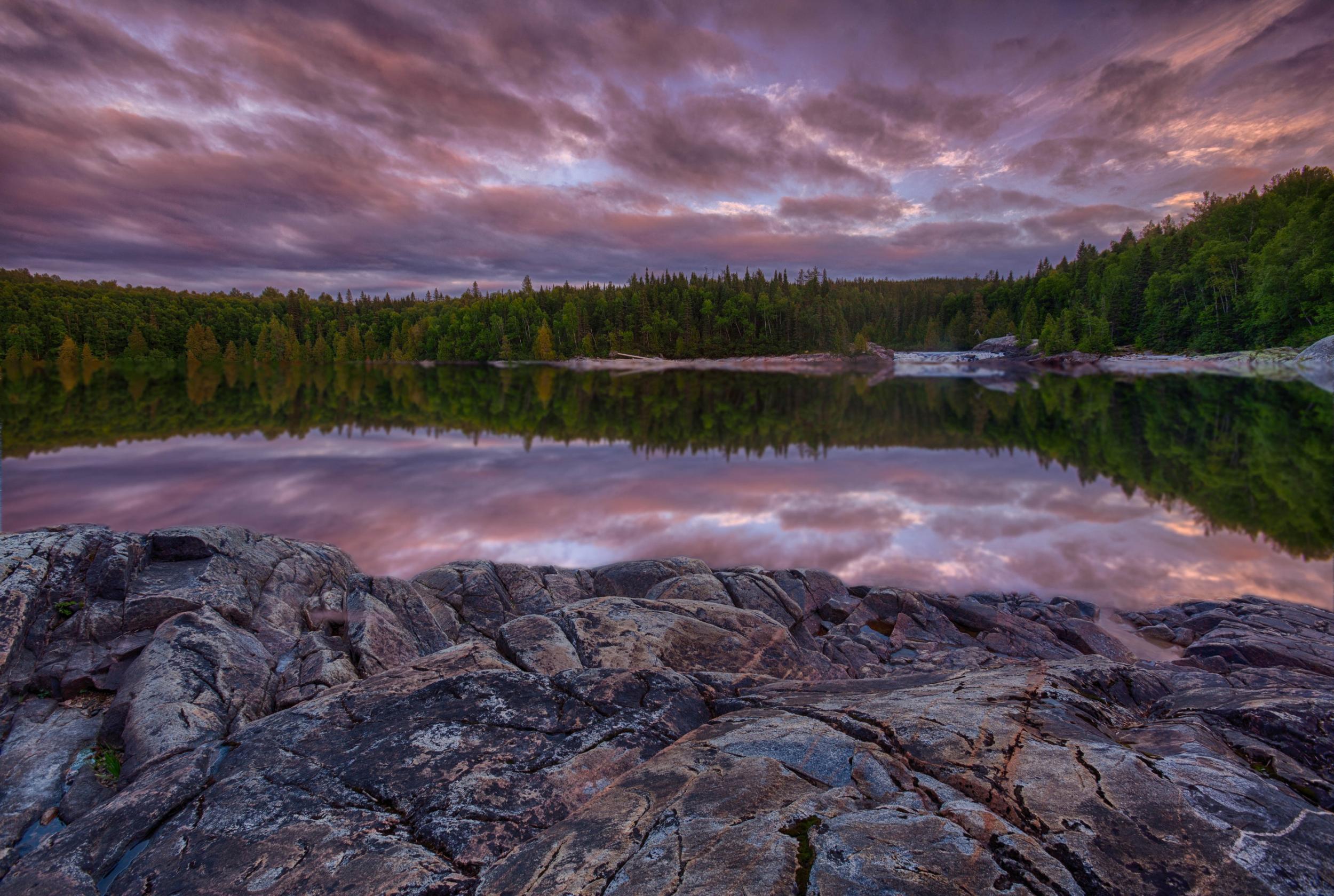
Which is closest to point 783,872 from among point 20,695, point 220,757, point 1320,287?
point 220,757

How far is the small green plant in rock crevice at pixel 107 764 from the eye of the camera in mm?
5938

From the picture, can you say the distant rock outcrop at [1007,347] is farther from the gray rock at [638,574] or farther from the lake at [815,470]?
the gray rock at [638,574]

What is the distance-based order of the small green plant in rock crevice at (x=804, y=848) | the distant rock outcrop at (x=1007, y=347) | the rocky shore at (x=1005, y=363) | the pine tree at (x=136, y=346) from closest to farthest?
the small green plant in rock crevice at (x=804, y=848)
the rocky shore at (x=1005, y=363)
the distant rock outcrop at (x=1007, y=347)
the pine tree at (x=136, y=346)

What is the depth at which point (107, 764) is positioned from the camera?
610cm

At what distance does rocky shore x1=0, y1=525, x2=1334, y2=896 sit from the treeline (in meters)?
86.0

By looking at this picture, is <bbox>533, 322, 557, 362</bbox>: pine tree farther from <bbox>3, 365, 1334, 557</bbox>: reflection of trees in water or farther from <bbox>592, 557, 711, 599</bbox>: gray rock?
<bbox>592, 557, 711, 599</bbox>: gray rock

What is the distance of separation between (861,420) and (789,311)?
10017 centimetres

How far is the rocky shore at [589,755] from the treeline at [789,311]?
86.0 m

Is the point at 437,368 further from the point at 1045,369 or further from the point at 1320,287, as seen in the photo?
the point at 1320,287

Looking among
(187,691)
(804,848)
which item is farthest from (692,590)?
(804,848)

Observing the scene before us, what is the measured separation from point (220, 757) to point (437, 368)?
425ft

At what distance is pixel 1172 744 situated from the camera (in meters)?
5.17

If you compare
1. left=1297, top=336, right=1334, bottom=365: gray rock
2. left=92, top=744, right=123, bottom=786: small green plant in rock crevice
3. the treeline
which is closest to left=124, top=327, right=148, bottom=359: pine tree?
the treeline

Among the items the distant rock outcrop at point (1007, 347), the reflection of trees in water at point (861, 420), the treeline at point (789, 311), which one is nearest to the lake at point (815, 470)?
the reflection of trees in water at point (861, 420)
